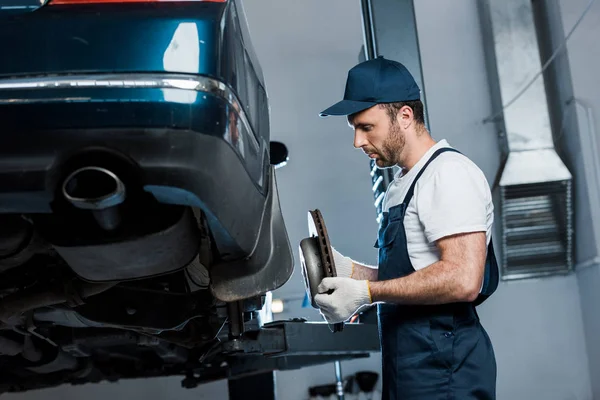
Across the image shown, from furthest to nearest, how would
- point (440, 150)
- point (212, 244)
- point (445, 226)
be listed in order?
1. point (440, 150)
2. point (445, 226)
3. point (212, 244)

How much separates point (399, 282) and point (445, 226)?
180 millimetres

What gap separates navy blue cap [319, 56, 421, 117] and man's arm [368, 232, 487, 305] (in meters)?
0.47

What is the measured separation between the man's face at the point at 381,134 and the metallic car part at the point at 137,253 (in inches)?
31.0

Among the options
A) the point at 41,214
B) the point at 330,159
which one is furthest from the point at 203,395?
the point at 41,214

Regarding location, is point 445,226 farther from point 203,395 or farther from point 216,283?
point 203,395

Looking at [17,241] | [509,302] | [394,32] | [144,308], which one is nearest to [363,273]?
[144,308]

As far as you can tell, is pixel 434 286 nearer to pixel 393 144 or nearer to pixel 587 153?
pixel 393 144

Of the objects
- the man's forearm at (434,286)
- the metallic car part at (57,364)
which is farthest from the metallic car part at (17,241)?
the metallic car part at (57,364)

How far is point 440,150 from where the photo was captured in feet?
6.52

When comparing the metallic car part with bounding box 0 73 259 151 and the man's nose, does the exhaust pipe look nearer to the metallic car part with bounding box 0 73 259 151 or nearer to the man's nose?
the metallic car part with bounding box 0 73 259 151

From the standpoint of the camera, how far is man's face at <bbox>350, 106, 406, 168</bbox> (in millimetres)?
2080

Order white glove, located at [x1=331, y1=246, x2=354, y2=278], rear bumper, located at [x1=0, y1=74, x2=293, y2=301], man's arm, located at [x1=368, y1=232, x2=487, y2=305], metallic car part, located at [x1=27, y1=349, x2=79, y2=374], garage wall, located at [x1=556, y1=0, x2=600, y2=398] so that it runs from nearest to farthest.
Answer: rear bumper, located at [x1=0, y1=74, x2=293, y2=301] → man's arm, located at [x1=368, y1=232, x2=487, y2=305] → white glove, located at [x1=331, y1=246, x2=354, y2=278] → metallic car part, located at [x1=27, y1=349, x2=79, y2=374] → garage wall, located at [x1=556, y1=0, x2=600, y2=398]

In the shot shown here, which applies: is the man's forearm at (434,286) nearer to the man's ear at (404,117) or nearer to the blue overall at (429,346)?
the blue overall at (429,346)

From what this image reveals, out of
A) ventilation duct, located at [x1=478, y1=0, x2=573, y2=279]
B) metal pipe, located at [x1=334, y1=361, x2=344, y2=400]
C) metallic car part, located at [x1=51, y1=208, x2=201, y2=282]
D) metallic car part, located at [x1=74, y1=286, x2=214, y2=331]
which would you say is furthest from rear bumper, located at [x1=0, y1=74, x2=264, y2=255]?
ventilation duct, located at [x1=478, y1=0, x2=573, y2=279]
